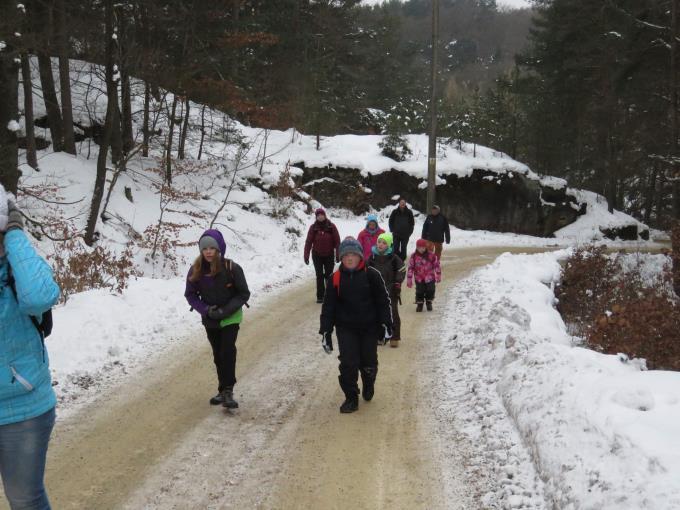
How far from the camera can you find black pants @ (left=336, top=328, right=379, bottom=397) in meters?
6.03

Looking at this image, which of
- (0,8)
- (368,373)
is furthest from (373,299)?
(0,8)

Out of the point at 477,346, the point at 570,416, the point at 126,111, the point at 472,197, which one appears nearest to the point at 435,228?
the point at 477,346

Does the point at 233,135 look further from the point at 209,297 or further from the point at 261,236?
the point at 209,297

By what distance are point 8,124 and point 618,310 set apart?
12126 mm

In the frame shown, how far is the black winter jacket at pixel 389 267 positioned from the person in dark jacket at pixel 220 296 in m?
2.94

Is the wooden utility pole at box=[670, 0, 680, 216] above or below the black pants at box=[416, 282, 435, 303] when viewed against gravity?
above

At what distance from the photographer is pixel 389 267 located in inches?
333

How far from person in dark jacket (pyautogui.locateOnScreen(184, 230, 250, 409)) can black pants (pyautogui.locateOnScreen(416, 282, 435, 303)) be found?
563cm

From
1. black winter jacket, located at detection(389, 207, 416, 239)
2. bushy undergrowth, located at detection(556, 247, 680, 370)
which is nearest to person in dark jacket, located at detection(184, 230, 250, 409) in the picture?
bushy undergrowth, located at detection(556, 247, 680, 370)

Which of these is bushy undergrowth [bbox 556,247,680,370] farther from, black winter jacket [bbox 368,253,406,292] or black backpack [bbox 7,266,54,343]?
black backpack [bbox 7,266,54,343]

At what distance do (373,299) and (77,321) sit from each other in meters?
4.48

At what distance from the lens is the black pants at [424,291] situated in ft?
36.0

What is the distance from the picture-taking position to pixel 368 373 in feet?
20.4

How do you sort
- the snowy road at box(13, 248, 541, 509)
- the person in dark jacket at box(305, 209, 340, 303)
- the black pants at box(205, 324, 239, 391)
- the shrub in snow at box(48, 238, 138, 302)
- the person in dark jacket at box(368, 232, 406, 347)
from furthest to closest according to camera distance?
the person in dark jacket at box(305, 209, 340, 303)
the shrub in snow at box(48, 238, 138, 302)
the person in dark jacket at box(368, 232, 406, 347)
the black pants at box(205, 324, 239, 391)
the snowy road at box(13, 248, 541, 509)
